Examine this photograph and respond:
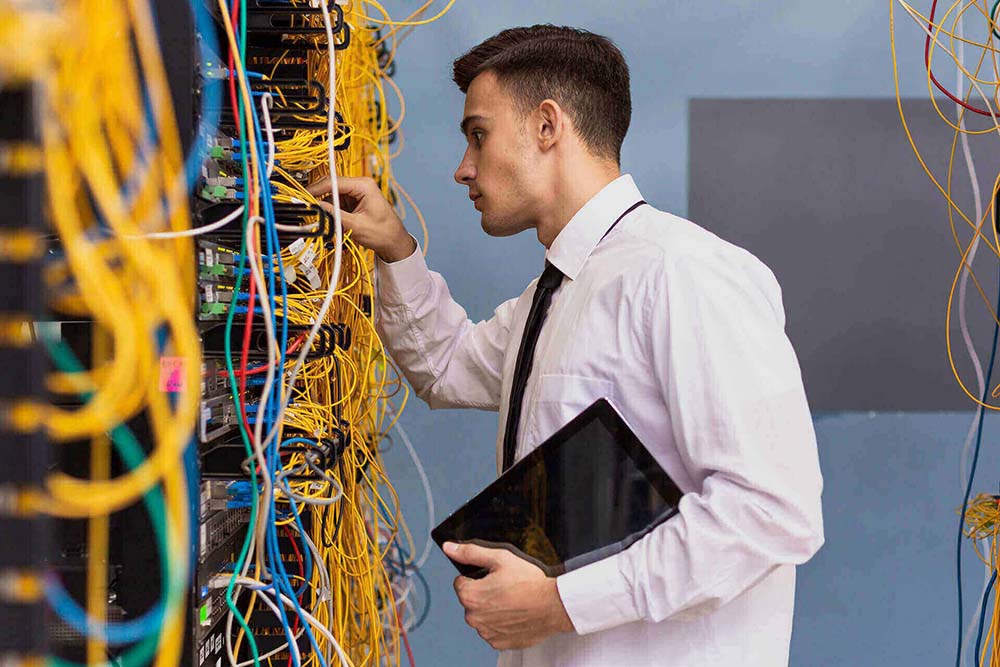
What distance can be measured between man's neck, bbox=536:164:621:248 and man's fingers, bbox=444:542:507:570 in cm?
54

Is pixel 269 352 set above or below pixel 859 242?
below

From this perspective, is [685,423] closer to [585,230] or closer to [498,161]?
[585,230]

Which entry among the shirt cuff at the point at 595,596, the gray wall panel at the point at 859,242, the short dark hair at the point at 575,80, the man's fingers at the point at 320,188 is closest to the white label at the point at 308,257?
the man's fingers at the point at 320,188

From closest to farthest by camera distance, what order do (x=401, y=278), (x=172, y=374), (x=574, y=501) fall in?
1. (x=172, y=374)
2. (x=574, y=501)
3. (x=401, y=278)

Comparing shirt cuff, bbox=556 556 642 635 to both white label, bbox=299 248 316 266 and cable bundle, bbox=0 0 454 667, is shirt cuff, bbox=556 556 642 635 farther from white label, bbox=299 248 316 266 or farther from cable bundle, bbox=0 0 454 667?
white label, bbox=299 248 316 266

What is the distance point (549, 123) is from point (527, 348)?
347 millimetres

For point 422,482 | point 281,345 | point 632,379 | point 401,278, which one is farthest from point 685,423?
point 422,482

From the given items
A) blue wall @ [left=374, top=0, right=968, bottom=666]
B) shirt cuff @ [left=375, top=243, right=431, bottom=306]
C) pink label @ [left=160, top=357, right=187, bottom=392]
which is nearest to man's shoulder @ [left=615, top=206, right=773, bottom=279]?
shirt cuff @ [left=375, top=243, right=431, bottom=306]

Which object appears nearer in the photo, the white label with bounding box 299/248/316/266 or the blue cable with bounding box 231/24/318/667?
the blue cable with bounding box 231/24/318/667

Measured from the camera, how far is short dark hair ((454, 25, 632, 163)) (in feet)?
4.42

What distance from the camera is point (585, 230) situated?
51.0 inches

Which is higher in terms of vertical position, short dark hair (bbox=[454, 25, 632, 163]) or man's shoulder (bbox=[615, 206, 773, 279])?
short dark hair (bbox=[454, 25, 632, 163])

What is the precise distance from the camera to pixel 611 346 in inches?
45.2

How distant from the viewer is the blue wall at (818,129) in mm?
2590
